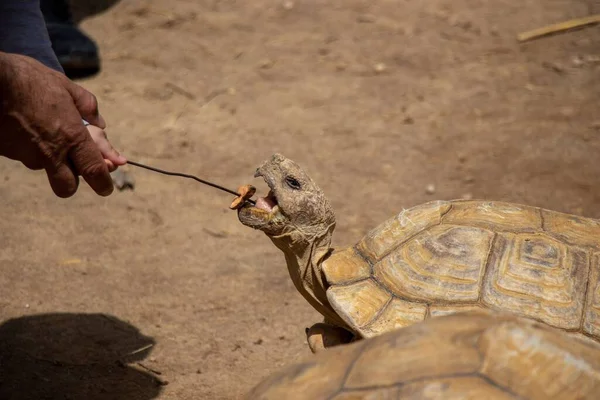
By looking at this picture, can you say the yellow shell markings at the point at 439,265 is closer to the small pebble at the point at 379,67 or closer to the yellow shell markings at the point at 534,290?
the yellow shell markings at the point at 534,290

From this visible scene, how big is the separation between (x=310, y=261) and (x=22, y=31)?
1.66m

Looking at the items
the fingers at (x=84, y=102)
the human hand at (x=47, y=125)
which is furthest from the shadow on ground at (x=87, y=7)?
the human hand at (x=47, y=125)

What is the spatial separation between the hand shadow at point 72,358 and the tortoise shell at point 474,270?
114 centimetres

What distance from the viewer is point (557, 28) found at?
727 centimetres

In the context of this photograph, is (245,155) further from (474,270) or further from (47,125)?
(474,270)

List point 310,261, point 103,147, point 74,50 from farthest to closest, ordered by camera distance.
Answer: point 74,50, point 310,261, point 103,147

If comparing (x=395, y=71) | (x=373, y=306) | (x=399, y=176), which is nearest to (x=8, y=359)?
(x=373, y=306)

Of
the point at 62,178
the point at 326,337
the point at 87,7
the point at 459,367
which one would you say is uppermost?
the point at 459,367

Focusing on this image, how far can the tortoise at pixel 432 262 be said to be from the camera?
2742 mm

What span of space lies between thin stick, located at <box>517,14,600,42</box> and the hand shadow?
5052 millimetres

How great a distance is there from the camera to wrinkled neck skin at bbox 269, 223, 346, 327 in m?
3.11

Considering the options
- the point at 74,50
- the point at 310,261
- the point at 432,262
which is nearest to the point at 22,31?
the point at 310,261

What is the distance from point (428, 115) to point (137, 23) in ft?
10.2

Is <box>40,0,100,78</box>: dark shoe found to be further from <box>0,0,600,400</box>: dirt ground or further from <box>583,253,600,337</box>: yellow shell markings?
<box>583,253,600,337</box>: yellow shell markings
